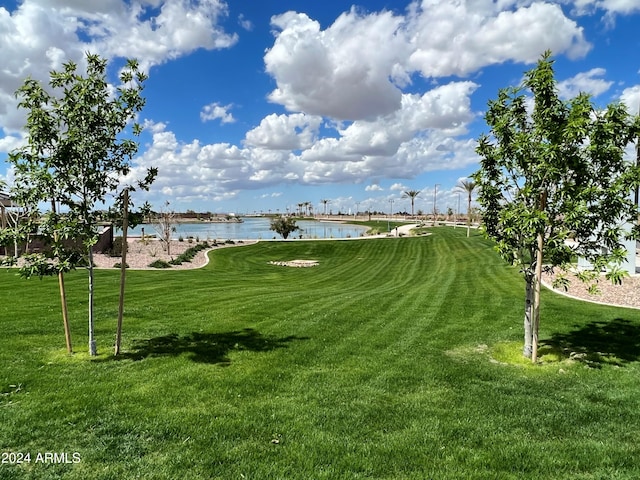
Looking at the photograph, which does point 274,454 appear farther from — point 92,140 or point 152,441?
point 92,140

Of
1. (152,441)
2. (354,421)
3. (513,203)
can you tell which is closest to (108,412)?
(152,441)

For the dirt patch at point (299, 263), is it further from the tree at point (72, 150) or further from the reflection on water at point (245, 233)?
the tree at point (72, 150)

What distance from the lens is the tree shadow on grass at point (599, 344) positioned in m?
7.84

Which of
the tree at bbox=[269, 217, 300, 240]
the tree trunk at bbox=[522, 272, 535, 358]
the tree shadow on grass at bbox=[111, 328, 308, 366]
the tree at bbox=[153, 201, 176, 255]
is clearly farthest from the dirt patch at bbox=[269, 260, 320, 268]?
the tree trunk at bbox=[522, 272, 535, 358]

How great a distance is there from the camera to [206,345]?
8.23 meters

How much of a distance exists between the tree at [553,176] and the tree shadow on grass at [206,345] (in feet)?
15.4

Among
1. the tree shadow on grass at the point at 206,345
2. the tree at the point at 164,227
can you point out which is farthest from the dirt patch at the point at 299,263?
the tree shadow on grass at the point at 206,345

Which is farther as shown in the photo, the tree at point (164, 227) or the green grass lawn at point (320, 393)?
the tree at point (164, 227)

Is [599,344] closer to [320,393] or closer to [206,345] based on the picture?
[320,393]

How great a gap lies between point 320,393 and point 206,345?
10.4ft

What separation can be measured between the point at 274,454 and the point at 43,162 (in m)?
5.77

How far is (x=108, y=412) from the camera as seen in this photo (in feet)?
17.0

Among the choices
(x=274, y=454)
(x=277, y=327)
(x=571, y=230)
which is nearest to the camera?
(x=274, y=454)

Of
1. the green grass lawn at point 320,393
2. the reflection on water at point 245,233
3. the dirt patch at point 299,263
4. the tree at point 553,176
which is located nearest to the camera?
the green grass lawn at point 320,393
